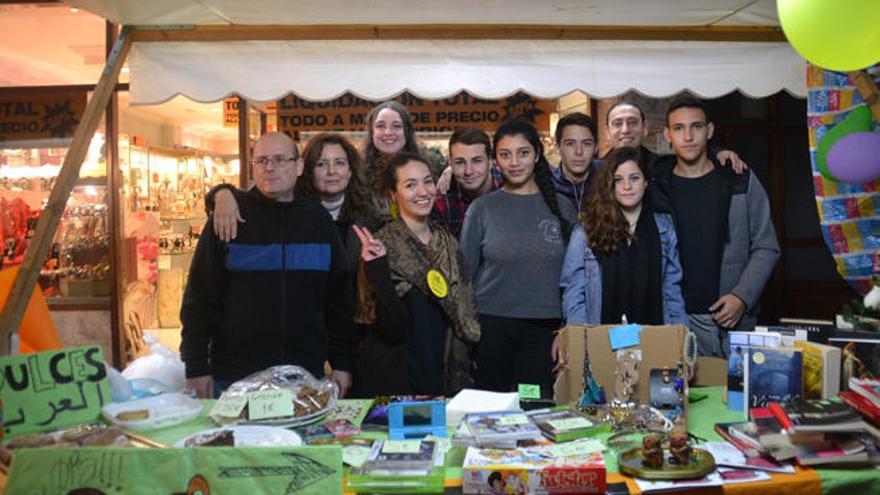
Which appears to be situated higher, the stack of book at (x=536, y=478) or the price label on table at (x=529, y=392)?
the price label on table at (x=529, y=392)

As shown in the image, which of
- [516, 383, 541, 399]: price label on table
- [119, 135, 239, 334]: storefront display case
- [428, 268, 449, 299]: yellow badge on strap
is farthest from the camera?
[119, 135, 239, 334]: storefront display case

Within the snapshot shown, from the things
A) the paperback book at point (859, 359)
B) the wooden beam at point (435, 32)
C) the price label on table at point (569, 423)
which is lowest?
the price label on table at point (569, 423)

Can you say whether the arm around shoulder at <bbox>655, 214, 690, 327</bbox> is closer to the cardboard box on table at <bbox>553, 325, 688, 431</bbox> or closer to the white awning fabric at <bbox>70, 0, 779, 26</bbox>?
the cardboard box on table at <bbox>553, 325, 688, 431</bbox>

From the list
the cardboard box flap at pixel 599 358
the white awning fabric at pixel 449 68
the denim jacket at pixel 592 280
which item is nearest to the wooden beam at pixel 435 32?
the white awning fabric at pixel 449 68

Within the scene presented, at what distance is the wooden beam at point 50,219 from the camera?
2535mm

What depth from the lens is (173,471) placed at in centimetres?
164

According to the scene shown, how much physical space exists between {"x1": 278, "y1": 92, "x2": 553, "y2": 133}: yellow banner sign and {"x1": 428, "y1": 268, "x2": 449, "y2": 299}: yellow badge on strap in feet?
10.6

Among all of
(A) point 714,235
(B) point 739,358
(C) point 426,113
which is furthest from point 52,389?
(C) point 426,113

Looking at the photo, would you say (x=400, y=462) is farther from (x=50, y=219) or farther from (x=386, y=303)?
(x=50, y=219)

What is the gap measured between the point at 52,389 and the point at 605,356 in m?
1.94

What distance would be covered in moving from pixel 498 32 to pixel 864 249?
2303 millimetres

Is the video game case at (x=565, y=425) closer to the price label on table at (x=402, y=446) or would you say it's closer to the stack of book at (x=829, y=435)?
the price label on table at (x=402, y=446)

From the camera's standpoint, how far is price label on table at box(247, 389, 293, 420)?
2.26m

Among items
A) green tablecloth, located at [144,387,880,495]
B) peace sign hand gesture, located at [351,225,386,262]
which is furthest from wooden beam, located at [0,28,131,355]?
peace sign hand gesture, located at [351,225,386,262]
